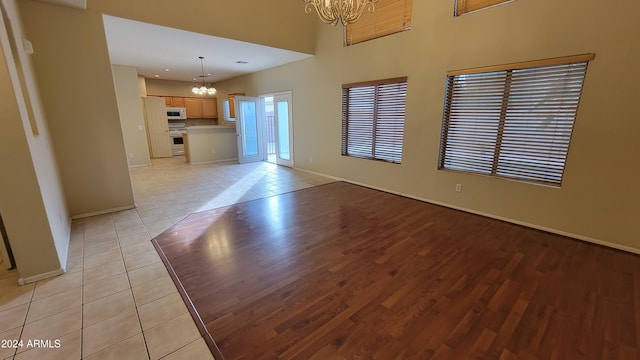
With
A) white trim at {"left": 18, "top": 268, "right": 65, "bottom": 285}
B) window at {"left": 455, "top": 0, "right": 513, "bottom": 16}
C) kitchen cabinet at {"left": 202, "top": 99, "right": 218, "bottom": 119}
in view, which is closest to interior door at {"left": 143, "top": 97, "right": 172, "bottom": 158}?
kitchen cabinet at {"left": 202, "top": 99, "right": 218, "bottom": 119}

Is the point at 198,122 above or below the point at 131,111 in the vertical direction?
below

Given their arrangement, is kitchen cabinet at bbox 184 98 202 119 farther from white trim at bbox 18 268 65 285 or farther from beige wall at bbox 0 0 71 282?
white trim at bbox 18 268 65 285

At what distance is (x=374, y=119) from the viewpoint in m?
4.97

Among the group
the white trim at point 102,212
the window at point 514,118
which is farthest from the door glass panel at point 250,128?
the window at point 514,118

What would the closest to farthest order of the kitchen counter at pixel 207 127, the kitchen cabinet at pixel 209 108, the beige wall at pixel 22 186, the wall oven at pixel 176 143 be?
1. the beige wall at pixel 22 186
2. the kitchen counter at pixel 207 127
3. the wall oven at pixel 176 143
4. the kitchen cabinet at pixel 209 108

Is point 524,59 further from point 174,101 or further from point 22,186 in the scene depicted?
point 174,101

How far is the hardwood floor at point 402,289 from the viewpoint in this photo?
165cm

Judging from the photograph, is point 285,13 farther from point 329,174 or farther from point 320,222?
point 320,222

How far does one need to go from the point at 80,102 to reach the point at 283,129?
4545 millimetres

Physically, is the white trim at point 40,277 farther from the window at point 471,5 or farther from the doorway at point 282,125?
the window at point 471,5

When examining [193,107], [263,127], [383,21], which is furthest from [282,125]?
[193,107]

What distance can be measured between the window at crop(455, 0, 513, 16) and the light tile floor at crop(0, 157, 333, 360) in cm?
477

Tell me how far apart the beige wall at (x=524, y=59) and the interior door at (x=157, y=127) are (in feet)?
20.8

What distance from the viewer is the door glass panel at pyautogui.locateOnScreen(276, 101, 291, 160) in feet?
23.6
